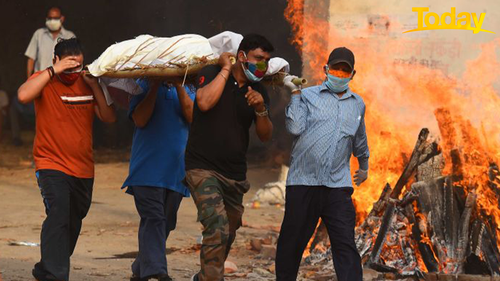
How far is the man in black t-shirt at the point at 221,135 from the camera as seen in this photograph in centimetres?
620

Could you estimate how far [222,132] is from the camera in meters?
6.27

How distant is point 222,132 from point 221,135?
0.07ft

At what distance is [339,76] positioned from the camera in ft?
20.9

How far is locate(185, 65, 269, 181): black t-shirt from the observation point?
20.6ft

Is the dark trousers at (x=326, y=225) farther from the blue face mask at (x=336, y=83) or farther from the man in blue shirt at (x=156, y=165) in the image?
the man in blue shirt at (x=156, y=165)

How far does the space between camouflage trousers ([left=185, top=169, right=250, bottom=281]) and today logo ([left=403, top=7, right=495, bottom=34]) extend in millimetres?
4767

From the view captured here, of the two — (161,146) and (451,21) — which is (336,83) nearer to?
(161,146)

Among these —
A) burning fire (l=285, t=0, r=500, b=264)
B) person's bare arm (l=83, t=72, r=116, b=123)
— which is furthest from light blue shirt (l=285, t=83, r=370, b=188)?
burning fire (l=285, t=0, r=500, b=264)

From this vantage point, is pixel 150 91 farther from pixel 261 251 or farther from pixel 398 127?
pixel 398 127

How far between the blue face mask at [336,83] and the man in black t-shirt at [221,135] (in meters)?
0.42

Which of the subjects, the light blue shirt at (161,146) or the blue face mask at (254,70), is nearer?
the blue face mask at (254,70)

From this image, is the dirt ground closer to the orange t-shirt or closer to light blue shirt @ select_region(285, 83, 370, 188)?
the orange t-shirt

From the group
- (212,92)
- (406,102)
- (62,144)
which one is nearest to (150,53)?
(212,92)

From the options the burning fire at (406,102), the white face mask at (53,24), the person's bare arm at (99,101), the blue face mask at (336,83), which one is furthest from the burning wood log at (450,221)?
the white face mask at (53,24)
